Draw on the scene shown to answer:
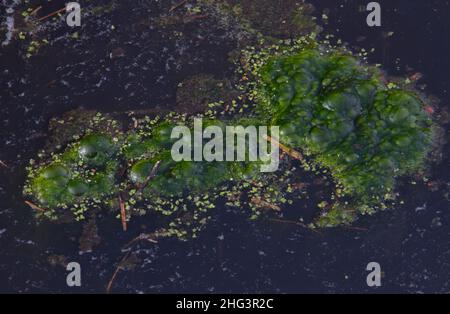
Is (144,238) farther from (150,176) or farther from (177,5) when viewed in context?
(177,5)

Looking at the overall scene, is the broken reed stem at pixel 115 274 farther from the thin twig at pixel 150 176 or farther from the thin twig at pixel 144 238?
the thin twig at pixel 150 176

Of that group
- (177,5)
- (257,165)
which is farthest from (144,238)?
(177,5)

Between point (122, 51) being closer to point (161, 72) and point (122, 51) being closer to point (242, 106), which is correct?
point (161, 72)

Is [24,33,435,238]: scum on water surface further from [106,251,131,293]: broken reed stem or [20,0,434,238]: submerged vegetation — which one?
[106,251,131,293]: broken reed stem

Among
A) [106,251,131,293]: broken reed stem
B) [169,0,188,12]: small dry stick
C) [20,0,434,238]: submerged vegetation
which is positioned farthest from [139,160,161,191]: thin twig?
[169,0,188,12]: small dry stick

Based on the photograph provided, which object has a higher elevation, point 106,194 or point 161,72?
point 161,72

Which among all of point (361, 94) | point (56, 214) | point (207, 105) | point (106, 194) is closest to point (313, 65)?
point (361, 94)

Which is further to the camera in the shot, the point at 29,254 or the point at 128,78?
the point at 128,78
